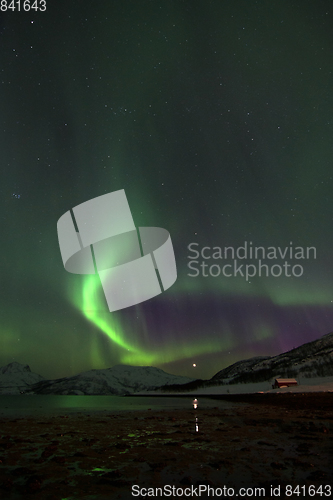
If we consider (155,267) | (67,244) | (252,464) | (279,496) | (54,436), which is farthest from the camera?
(155,267)

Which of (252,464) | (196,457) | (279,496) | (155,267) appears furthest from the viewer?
(155,267)

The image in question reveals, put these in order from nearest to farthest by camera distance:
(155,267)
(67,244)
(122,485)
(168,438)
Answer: (122,485), (168,438), (67,244), (155,267)

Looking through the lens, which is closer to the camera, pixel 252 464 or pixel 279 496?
pixel 279 496

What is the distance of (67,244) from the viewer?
42219mm

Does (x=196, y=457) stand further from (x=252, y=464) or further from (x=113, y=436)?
(x=113, y=436)

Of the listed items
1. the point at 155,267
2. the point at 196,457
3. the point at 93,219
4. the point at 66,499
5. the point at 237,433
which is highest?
the point at 93,219

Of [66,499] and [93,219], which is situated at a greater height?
[93,219]

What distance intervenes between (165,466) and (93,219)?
105 feet

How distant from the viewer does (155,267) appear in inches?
1978

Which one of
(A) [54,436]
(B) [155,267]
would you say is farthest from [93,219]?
(A) [54,436]

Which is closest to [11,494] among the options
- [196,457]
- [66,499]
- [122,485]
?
[66,499]

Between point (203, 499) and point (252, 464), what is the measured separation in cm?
448

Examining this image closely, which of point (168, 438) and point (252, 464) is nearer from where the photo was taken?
point (252, 464)

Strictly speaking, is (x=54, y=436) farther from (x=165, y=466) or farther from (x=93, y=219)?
(x=93, y=219)
